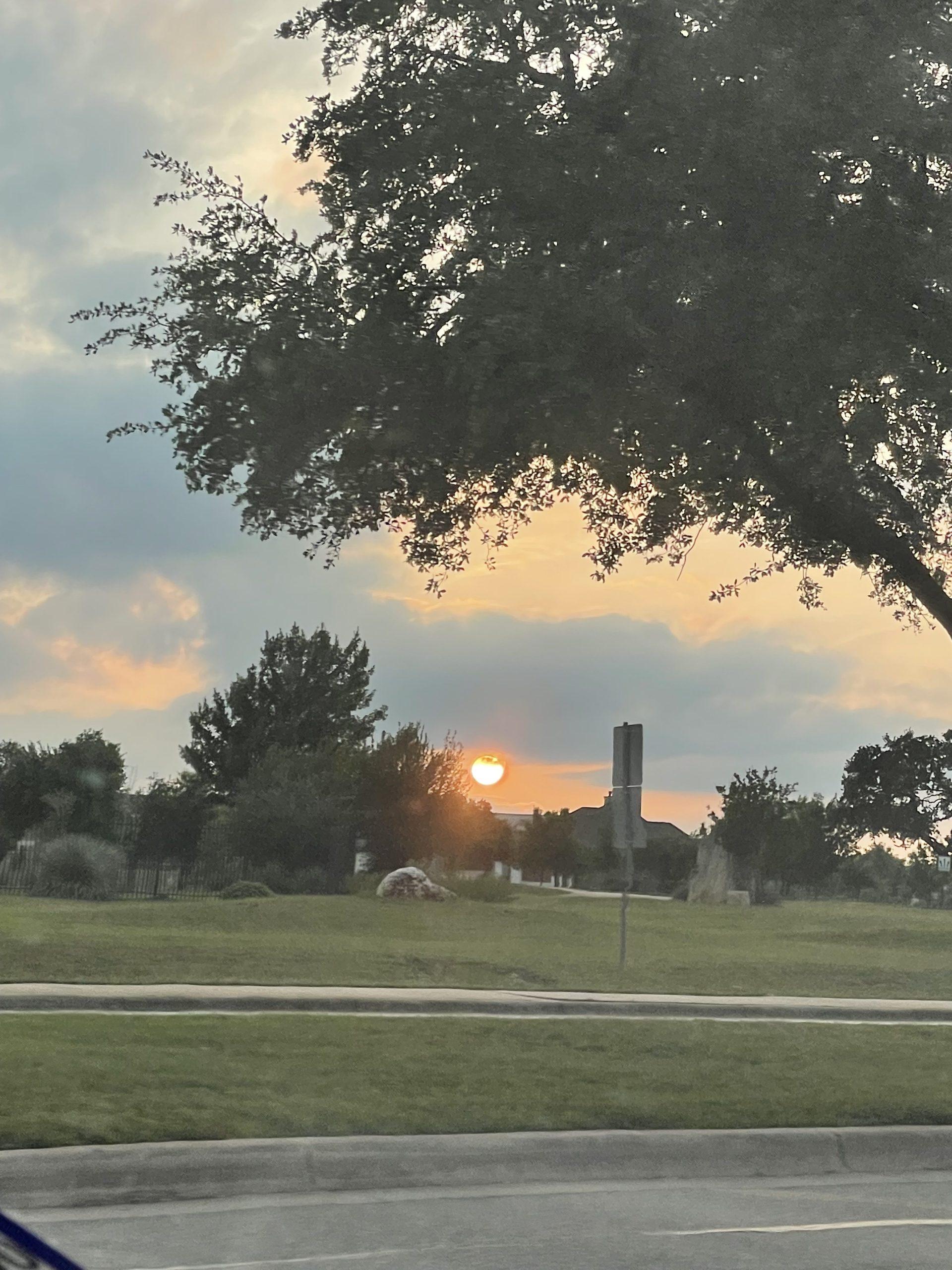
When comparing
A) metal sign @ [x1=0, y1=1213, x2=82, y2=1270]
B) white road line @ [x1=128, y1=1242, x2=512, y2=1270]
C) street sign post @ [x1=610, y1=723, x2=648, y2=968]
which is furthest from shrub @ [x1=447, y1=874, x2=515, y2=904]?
metal sign @ [x1=0, y1=1213, x2=82, y2=1270]

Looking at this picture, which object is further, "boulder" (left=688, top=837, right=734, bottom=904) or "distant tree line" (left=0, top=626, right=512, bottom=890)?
"boulder" (left=688, top=837, right=734, bottom=904)

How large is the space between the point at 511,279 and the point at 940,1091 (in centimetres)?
682

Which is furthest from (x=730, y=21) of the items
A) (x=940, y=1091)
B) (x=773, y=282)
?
(x=940, y=1091)

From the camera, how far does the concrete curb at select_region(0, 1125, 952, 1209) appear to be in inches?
290

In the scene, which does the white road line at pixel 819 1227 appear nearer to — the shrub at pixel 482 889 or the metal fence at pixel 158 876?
the shrub at pixel 482 889

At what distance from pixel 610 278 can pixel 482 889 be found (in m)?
30.6

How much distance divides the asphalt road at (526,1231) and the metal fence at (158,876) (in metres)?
33.0

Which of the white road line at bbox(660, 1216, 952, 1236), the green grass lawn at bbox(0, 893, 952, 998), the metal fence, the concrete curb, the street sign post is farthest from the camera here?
the metal fence

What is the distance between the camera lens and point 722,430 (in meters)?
13.6

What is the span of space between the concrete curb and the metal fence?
32.1 metres

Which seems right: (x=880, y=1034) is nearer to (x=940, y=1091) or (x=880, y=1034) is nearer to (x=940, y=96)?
(x=940, y=1091)

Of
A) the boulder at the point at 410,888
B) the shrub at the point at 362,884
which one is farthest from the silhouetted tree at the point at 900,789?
the shrub at the point at 362,884

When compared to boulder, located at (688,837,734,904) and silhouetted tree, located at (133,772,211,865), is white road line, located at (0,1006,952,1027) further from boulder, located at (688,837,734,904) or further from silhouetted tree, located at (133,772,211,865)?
boulder, located at (688,837,734,904)

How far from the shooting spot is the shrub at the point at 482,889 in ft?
135
